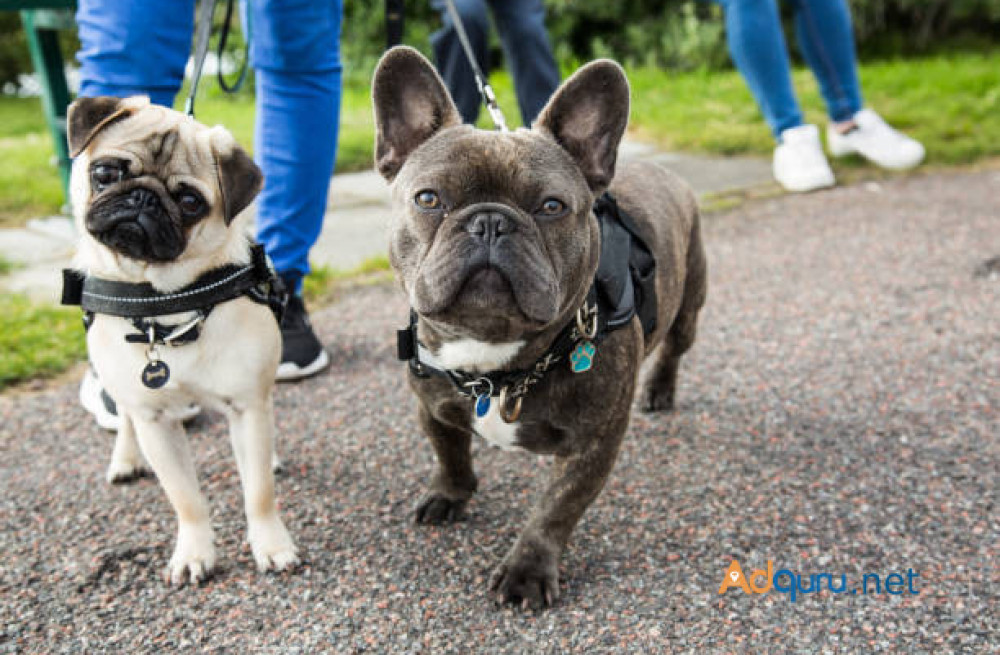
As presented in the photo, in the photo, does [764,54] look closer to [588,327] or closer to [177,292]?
[588,327]

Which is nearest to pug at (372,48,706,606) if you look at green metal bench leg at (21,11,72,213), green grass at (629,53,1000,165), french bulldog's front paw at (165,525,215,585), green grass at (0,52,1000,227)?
french bulldog's front paw at (165,525,215,585)

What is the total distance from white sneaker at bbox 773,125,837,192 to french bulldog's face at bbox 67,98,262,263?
530 centimetres

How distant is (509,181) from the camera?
7.45ft

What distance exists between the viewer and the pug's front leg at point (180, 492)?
8.21 ft

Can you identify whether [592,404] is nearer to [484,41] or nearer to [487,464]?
[487,464]

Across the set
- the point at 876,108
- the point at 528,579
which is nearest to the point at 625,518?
the point at 528,579

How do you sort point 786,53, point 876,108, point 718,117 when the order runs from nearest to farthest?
point 786,53, point 876,108, point 718,117

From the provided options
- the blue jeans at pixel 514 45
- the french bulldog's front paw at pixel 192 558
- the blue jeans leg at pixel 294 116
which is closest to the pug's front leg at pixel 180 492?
the french bulldog's front paw at pixel 192 558

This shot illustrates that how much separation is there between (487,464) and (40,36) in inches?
142

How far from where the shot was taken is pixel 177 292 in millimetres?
2393

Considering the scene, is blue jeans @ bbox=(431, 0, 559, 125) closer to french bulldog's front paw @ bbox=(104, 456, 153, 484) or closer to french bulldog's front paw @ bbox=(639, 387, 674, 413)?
french bulldog's front paw @ bbox=(639, 387, 674, 413)

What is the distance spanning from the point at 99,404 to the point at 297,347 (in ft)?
2.70

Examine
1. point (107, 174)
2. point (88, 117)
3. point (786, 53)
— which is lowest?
point (786, 53)

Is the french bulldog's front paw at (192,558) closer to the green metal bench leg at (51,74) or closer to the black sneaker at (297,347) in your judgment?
the black sneaker at (297,347)
